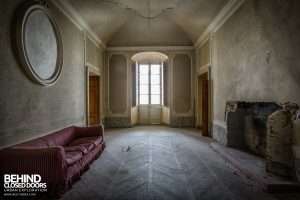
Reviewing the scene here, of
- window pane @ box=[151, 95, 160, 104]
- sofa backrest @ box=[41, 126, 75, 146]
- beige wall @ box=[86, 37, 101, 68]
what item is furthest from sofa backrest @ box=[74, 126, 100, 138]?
window pane @ box=[151, 95, 160, 104]

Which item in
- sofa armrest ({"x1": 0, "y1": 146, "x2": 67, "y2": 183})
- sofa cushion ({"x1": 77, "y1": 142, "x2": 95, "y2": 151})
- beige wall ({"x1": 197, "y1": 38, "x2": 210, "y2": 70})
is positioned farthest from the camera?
beige wall ({"x1": 197, "y1": 38, "x2": 210, "y2": 70})

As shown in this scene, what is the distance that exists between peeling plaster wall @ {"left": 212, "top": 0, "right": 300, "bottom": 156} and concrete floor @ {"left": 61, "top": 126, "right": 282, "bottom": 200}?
4.80ft

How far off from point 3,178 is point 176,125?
7.36m

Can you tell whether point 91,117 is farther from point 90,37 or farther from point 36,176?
point 36,176

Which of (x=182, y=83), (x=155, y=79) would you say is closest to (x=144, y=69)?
(x=155, y=79)

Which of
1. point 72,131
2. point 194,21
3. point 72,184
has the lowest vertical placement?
point 72,184

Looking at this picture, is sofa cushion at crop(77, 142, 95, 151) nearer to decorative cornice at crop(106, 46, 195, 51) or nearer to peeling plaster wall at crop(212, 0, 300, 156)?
peeling plaster wall at crop(212, 0, 300, 156)

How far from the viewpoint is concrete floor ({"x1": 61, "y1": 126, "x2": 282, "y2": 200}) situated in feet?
9.22

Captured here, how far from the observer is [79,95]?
20.0ft

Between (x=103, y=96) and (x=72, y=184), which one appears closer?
(x=72, y=184)

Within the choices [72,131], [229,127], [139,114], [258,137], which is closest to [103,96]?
[139,114]

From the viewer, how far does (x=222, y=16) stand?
5.82 meters

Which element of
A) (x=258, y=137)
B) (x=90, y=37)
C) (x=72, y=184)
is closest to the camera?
(x=72, y=184)

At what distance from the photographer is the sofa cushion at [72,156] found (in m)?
3.07
